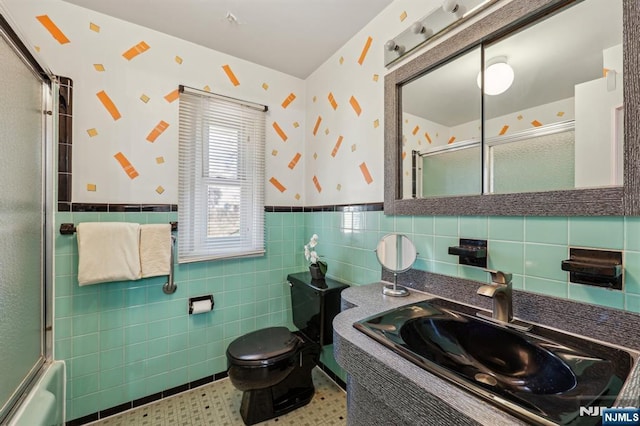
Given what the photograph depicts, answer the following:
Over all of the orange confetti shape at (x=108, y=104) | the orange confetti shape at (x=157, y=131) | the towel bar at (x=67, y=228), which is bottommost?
the towel bar at (x=67, y=228)

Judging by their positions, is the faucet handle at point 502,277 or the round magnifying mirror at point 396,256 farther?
the round magnifying mirror at point 396,256

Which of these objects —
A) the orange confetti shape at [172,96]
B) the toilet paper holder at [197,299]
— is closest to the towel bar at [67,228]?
the toilet paper holder at [197,299]

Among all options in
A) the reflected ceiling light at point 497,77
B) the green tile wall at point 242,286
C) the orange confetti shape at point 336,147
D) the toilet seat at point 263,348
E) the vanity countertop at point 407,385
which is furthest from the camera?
the orange confetti shape at point 336,147

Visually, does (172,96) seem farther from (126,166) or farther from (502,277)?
(502,277)

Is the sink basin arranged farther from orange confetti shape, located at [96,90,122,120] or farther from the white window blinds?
orange confetti shape, located at [96,90,122,120]

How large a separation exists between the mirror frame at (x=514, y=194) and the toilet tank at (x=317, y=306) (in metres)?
0.64

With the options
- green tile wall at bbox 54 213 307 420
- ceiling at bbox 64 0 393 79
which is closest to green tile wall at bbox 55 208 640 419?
green tile wall at bbox 54 213 307 420

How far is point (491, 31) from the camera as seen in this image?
103 cm

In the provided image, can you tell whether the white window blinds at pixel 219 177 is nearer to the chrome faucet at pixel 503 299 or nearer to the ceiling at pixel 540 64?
the ceiling at pixel 540 64

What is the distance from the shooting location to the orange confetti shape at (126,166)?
1.54m

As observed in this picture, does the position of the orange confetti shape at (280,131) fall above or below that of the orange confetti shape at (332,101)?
below

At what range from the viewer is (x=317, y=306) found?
162cm

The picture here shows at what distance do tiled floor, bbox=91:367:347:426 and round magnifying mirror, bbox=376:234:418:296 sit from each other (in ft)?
2.99

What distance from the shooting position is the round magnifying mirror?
1.24m
